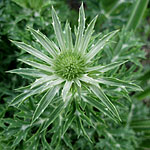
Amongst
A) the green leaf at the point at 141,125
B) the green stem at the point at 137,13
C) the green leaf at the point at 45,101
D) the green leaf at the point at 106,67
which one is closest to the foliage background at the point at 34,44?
the green leaf at the point at 141,125

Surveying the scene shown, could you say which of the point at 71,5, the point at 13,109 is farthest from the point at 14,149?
the point at 71,5

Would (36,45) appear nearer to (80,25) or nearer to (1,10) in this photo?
(80,25)

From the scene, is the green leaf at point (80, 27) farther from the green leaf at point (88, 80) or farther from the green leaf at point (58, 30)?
the green leaf at point (88, 80)

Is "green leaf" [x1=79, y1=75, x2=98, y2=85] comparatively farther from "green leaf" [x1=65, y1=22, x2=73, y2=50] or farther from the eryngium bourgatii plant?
"green leaf" [x1=65, y1=22, x2=73, y2=50]

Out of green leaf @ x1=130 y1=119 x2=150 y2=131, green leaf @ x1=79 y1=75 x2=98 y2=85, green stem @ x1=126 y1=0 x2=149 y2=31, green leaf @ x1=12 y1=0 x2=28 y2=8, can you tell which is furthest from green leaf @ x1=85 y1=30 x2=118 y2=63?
green leaf @ x1=130 y1=119 x2=150 y2=131

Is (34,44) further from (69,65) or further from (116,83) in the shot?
(116,83)

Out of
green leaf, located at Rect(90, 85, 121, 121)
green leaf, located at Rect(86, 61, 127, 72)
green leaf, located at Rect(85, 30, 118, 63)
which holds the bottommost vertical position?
green leaf, located at Rect(90, 85, 121, 121)
